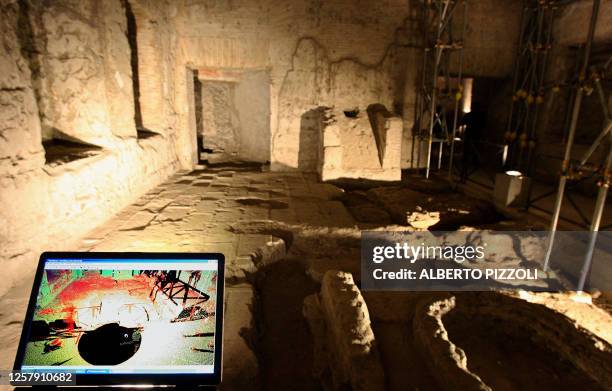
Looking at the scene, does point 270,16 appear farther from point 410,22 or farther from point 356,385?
point 356,385

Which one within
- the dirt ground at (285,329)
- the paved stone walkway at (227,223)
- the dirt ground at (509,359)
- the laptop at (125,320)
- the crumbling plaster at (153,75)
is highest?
the crumbling plaster at (153,75)

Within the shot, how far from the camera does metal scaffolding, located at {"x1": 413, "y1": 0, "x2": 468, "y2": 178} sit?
22.9 feet

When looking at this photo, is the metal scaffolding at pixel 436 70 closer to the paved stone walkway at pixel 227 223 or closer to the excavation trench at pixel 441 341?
the paved stone walkway at pixel 227 223

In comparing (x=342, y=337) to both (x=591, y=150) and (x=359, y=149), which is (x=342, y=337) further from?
(x=359, y=149)

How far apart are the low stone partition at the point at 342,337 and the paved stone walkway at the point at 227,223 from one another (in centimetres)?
57

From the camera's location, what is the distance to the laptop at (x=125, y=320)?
1.52 metres

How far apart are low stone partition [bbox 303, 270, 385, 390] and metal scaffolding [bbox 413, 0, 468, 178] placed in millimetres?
4939

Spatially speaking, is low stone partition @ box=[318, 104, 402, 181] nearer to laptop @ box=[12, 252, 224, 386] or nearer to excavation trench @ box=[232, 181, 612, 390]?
excavation trench @ box=[232, 181, 612, 390]

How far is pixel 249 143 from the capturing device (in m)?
9.46

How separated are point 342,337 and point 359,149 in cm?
481

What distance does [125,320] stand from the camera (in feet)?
5.27

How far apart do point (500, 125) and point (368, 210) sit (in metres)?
5.08

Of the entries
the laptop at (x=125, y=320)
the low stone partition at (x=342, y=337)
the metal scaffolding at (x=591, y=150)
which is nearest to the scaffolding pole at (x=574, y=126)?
the metal scaffolding at (x=591, y=150)

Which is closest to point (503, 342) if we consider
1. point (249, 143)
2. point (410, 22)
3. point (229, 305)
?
point (229, 305)
